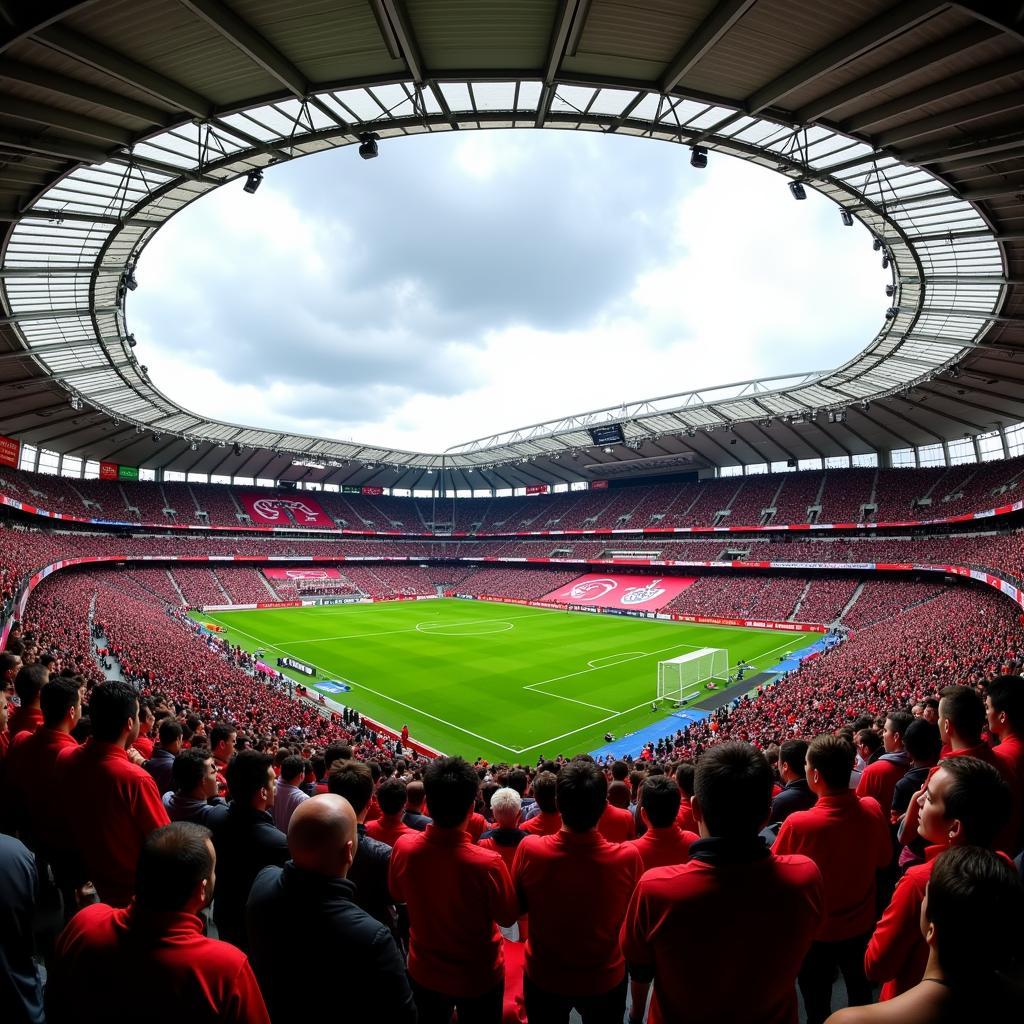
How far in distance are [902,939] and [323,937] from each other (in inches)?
105

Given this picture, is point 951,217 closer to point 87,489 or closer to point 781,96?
point 781,96

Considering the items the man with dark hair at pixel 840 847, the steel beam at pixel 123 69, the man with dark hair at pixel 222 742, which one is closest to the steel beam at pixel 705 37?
the steel beam at pixel 123 69

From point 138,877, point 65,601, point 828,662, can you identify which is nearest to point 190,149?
point 138,877

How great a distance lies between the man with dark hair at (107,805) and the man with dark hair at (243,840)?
63 cm

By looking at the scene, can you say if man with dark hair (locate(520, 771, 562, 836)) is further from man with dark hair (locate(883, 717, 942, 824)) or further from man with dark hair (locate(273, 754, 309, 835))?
man with dark hair (locate(883, 717, 942, 824))

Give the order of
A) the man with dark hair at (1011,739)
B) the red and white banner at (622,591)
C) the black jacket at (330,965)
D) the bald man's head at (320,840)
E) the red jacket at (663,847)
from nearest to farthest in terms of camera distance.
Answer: the black jacket at (330,965) → the bald man's head at (320,840) → the man with dark hair at (1011,739) → the red jacket at (663,847) → the red and white banner at (622,591)

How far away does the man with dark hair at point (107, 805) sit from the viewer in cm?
398

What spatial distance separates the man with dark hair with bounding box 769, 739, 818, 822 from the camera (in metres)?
5.26

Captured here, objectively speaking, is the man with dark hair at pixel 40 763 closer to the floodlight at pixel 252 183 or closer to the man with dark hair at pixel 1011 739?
the man with dark hair at pixel 1011 739

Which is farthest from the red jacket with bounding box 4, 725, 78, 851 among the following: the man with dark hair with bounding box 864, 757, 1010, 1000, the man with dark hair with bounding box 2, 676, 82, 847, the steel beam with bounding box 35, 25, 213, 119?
the steel beam with bounding box 35, 25, 213, 119

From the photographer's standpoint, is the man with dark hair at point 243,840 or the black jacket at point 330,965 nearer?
the black jacket at point 330,965

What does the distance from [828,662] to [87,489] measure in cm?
6259

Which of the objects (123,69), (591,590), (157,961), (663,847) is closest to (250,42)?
(123,69)

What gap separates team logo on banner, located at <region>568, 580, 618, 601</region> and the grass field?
4.99 meters
